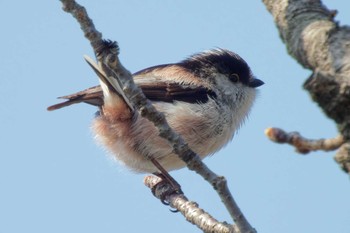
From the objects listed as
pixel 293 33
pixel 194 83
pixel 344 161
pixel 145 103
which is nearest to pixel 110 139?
pixel 194 83

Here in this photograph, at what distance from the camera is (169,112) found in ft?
18.6

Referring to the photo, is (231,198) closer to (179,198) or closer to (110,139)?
(179,198)

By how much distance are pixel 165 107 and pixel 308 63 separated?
3.83 metres

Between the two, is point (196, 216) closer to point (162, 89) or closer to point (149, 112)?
point (149, 112)

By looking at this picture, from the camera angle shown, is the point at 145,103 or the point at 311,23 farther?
the point at 145,103

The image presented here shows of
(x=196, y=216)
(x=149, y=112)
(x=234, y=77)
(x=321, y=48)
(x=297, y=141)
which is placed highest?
(x=234, y=77)

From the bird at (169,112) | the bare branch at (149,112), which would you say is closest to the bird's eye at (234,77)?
the bird at (169,112)

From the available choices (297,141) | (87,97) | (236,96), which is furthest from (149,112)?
(236,96)

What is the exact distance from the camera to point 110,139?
572 cm

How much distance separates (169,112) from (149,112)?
2730mm

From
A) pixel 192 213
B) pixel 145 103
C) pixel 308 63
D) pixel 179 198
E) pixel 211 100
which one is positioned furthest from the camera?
pixel 211 100

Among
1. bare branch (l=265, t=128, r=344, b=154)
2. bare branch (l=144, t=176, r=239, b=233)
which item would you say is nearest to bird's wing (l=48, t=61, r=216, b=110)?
bare branch (l=144, t=176, r=239, b=233)

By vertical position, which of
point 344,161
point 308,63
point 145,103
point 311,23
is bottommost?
point 344,161

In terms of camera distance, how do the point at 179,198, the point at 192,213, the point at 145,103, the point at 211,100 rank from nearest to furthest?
the point at 145,103
the point at 192,213
the point at 179,198
the point at 211,100
